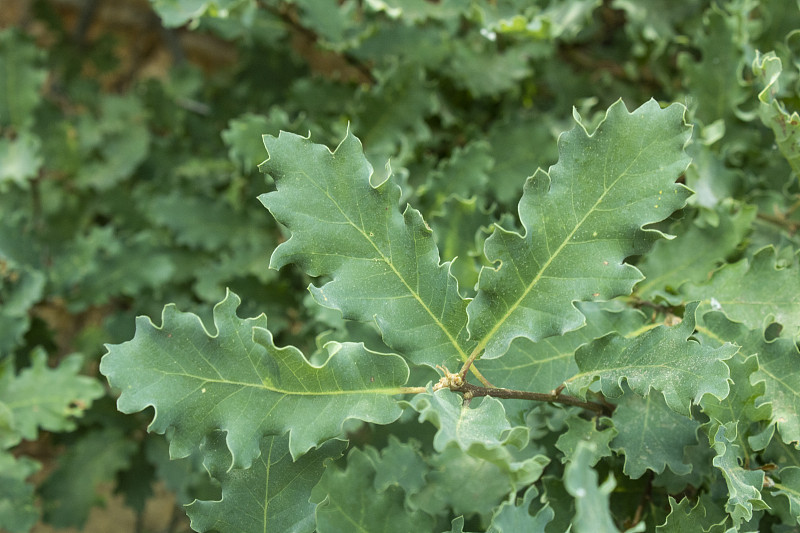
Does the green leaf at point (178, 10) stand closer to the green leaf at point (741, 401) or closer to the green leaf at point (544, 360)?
the green leaf at point (544, 360)

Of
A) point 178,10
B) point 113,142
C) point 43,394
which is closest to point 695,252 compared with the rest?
point 178,10

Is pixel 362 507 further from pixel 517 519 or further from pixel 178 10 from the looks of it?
pixel 178 10

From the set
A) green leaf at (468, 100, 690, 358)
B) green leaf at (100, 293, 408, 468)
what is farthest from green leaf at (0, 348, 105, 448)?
green leaf at (468, 100, 690, 358)

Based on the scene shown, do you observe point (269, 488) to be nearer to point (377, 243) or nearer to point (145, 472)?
point (377, 243)

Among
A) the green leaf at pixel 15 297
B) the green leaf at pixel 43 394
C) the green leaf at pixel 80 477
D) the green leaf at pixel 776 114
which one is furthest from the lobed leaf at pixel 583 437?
the green leaf at pixel 80 477

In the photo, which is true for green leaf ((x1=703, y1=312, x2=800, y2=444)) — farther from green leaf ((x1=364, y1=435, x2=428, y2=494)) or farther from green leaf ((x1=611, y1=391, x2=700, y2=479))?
green leaf ((x1=364, y1=435, x2=428, y2=494))
